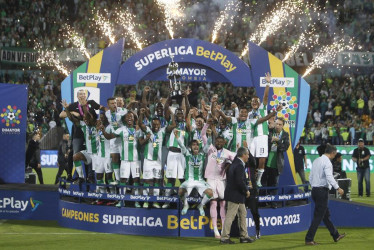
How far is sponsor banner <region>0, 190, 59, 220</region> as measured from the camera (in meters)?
16.4

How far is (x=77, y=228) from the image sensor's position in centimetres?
1501

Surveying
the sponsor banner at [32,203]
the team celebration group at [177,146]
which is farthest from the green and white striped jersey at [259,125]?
the sponsor banner at [32,203]

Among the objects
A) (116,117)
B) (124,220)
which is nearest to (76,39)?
(116,117)

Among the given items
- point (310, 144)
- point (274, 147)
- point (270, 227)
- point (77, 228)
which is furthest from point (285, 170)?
point (310, 144)

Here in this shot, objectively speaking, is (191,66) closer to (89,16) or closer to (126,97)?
(126,97)

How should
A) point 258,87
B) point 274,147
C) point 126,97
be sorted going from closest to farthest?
point 274,147, point 258,87, point 126,97

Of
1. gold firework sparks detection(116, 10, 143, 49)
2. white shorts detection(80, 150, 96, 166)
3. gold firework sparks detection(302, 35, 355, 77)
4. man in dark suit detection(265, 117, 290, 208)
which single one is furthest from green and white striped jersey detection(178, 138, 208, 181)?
gold firework sparks detection(116, 10, 143, 49)

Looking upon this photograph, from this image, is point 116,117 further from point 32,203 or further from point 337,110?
point 337,110

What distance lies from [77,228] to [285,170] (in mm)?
5066

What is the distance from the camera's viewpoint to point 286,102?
1725cm

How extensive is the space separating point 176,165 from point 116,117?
1626mm

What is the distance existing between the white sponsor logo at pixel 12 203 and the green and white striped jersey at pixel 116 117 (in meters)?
3.09

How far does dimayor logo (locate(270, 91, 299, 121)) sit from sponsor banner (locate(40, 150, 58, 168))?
670 inches

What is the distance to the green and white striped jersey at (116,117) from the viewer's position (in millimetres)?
14984
